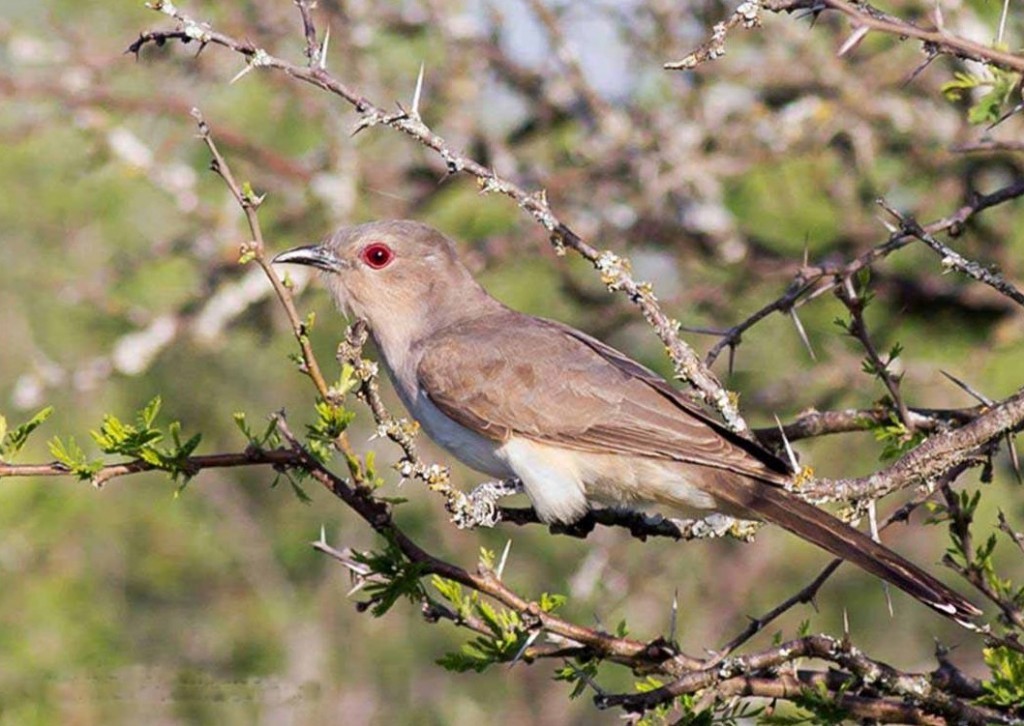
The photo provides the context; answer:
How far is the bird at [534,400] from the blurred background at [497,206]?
1015mm

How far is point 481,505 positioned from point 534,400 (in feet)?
3.70

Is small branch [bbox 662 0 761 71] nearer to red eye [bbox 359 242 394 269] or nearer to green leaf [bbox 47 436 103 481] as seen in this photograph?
green leaf [bbox 47 436 103 481]

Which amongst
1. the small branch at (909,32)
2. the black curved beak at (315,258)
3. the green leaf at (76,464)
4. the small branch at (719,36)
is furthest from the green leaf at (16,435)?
the black curved beak at (315,258)

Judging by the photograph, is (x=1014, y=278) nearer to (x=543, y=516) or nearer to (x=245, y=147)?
(x=543, y=516)

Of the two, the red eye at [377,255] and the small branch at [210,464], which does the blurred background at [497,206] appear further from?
the small branch at [210,464]

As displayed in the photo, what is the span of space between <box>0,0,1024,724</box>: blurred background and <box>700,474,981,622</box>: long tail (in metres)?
2.28

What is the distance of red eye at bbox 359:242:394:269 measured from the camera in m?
6.45

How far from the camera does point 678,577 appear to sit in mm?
9742

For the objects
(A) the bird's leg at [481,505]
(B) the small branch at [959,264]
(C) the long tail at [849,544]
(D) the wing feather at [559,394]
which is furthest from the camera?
(D) the wing feather at [559,394]

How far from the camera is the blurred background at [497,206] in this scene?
291 inches

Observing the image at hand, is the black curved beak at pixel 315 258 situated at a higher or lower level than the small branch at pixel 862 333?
lower

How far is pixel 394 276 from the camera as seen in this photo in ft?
21.4

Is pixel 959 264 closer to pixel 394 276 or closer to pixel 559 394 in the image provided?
pixel 559 394

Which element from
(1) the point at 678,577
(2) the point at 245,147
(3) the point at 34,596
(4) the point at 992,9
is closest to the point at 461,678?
(1) the point at 678,577
